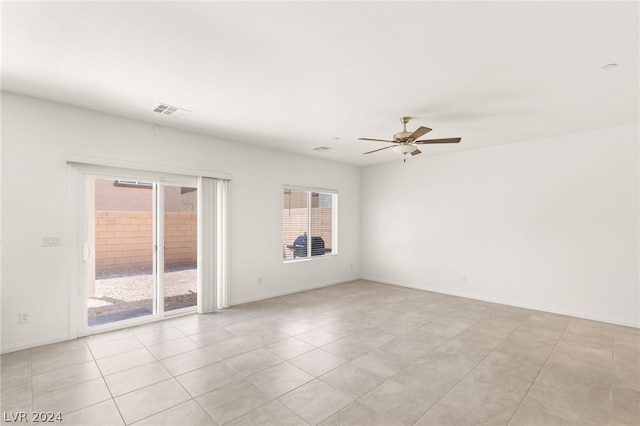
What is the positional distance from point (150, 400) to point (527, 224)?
5694mm

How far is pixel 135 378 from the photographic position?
2.82 meters

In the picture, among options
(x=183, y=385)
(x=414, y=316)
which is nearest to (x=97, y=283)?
(x=183, y=385)

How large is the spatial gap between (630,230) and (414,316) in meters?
3.24

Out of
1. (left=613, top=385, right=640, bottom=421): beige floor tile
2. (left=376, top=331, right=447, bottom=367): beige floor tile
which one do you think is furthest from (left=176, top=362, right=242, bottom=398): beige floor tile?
(left=613, top=385, right=640, bottom=421): beige floor tile

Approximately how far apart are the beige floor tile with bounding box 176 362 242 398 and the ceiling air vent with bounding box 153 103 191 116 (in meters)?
2.98

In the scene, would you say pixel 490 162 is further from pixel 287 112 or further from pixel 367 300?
pixel 287 112

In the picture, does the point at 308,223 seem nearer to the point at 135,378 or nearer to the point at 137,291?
the point at 137,291

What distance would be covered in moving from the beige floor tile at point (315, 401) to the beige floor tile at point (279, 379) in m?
0.08

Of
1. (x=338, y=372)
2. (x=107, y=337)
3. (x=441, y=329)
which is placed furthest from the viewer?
(x=441, y=329)

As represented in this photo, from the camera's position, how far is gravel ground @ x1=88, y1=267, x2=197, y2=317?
404 centimetres

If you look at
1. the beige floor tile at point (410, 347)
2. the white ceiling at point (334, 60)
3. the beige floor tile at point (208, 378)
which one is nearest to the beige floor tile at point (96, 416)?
the beige floor tile at point (208, 378)

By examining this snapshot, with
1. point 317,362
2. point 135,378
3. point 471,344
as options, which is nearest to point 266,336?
point 317,362

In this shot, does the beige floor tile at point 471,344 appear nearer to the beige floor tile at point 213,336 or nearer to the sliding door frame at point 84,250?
the beige floor tile at point 213,336

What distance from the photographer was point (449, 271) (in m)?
6.11
